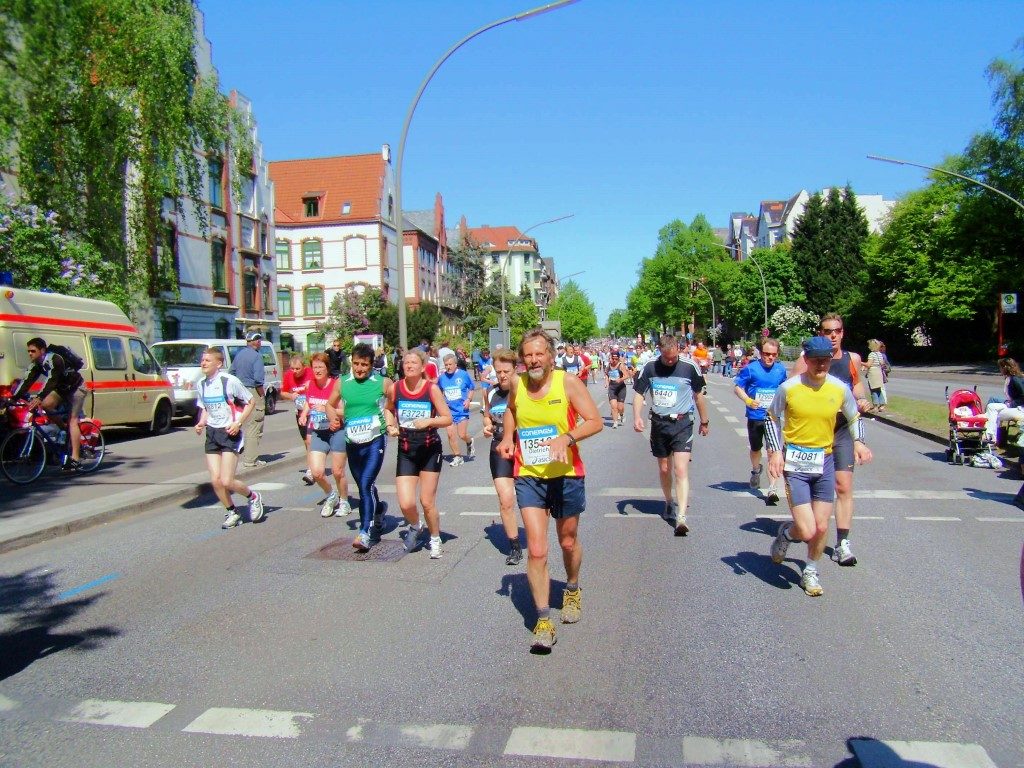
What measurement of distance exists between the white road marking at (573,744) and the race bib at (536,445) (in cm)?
160

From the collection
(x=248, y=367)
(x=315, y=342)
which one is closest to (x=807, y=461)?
(x=248, y=367)

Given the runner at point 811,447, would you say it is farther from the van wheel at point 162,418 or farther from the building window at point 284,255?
the building window at point 284,255

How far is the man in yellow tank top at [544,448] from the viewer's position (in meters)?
5.03

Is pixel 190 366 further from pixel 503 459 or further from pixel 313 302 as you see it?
pixel 313 302

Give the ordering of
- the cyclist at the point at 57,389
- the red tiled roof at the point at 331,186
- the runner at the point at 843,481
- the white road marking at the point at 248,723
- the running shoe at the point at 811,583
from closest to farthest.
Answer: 1. the white road marking at the point at 248,723
2. the running shoe at the point at 811,583
3. the runner at the point at 843,481
4. the cyclist at the point at 57,389
5. the red tiled roof at the point at 331,186

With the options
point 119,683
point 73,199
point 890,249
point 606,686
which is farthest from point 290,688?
point 890,249

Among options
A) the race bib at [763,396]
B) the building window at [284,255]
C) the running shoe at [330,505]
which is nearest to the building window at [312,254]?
the building window at [284,255]

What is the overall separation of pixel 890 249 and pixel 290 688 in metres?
59.5

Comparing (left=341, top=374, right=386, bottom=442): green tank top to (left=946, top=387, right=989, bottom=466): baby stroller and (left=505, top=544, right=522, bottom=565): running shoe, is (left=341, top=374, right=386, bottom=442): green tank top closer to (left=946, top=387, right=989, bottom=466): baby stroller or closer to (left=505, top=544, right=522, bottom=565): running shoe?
(left=505, top=544, right=522, bottom=565): running shoe

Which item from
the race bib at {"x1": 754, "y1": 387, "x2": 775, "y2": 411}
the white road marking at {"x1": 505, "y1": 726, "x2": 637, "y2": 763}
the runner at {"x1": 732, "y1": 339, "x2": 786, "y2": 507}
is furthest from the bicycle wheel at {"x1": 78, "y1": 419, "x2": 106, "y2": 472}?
the white road marking at {"x1": 505, "y1": 726, "x2": 637, "y2": 763}

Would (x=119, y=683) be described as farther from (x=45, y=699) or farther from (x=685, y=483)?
(x=685, y=483)

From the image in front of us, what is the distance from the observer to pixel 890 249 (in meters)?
57.2

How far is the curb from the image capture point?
820 cm

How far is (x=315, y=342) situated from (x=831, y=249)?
4086 centimetres
